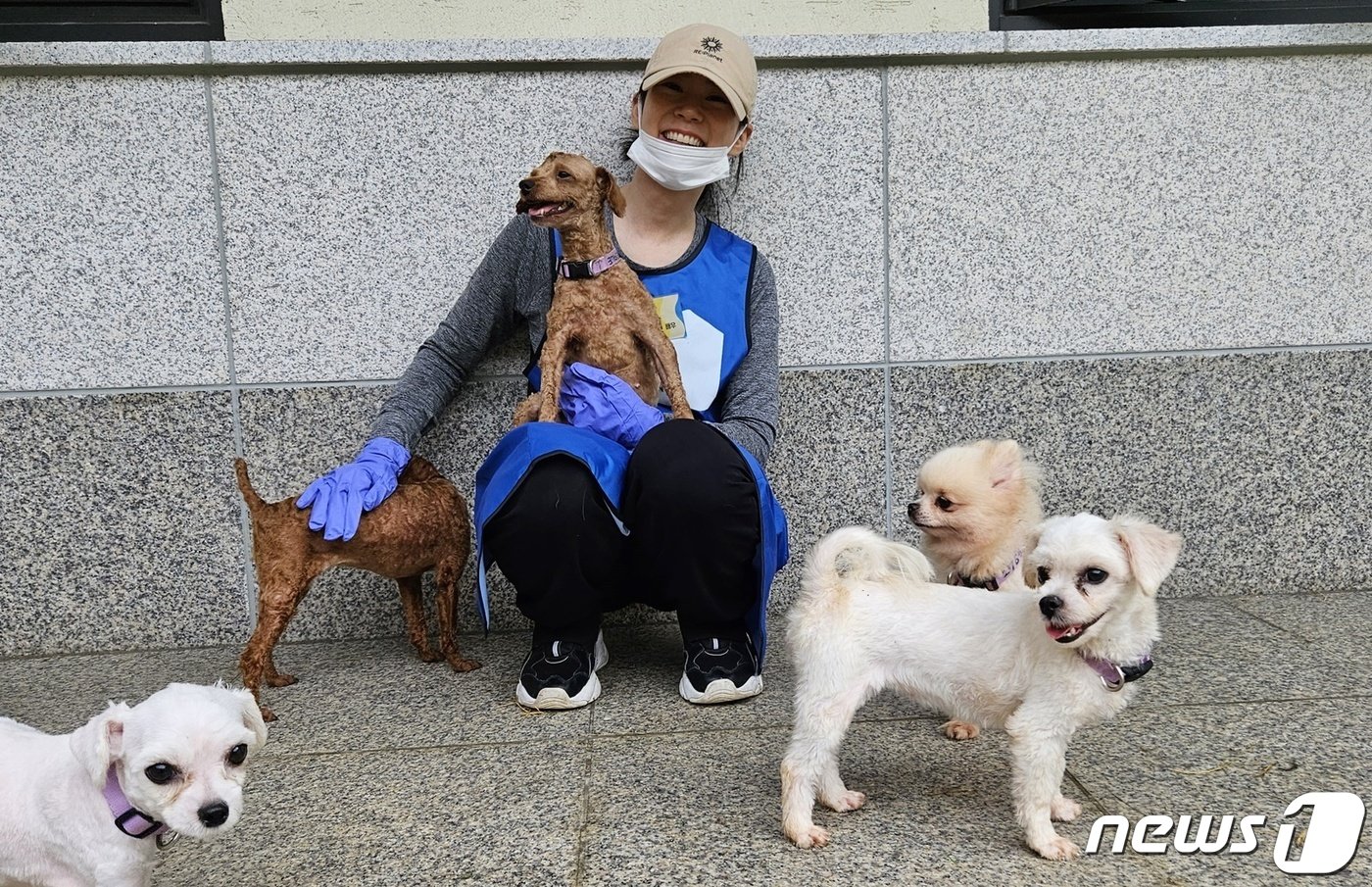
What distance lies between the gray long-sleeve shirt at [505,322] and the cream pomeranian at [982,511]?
2.05 ft

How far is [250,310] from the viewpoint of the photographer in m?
3.89

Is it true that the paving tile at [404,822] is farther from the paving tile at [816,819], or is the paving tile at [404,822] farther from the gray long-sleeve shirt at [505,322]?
the gray long-sleeve shirt at [505,322]

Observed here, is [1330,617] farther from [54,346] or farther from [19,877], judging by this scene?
[54,346]

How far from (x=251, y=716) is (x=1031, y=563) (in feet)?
5.23

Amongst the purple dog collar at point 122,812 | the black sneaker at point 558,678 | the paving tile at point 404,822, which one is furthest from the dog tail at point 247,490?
the purple dog collar at point 122,812

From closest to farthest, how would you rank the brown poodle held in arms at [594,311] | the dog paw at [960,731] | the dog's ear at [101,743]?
the dog's ear at [101,743] < the dog paw at [960,731] < the brown poodle held in arms at [594,311]

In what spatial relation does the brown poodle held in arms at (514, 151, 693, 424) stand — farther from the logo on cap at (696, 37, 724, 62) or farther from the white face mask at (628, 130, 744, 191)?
the logo on cap at (696, 37, 724, 62)

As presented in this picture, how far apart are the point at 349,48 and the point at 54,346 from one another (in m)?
1.59

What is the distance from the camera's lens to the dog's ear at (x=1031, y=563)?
2156 millimetres

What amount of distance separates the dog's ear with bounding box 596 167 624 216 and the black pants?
2.46 feet

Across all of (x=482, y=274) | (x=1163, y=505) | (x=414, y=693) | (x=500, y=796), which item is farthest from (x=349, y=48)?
(x=1163, y=505)

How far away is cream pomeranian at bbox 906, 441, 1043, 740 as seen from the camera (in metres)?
3.02

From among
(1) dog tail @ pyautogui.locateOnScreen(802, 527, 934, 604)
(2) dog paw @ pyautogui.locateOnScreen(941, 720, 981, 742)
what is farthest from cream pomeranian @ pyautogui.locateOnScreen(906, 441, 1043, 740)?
(1) dog tail @ pyautogui.locateOnScreen(802, 527, 934, 604)

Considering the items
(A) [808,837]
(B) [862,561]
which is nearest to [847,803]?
(A) [808,837]
